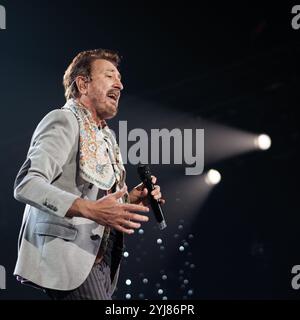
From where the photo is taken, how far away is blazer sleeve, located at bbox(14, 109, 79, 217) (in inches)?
67.4

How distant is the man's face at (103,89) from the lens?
87.4 inches

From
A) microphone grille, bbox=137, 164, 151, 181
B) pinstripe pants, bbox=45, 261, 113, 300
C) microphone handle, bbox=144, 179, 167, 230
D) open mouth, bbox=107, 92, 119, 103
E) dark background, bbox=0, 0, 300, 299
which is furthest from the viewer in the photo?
dark background, bbox=0, 0, 300, 299

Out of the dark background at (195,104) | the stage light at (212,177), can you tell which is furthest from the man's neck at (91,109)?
the stage light at (212,177)

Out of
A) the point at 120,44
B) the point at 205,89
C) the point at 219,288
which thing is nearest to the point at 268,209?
the point at 219,288

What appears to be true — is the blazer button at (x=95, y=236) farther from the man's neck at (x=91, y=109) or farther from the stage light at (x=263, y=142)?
the stage light at (x=263, y=142)

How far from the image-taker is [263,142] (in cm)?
446

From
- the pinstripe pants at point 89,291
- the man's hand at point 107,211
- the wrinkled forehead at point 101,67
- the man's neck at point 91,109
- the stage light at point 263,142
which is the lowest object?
the pinstripe pants at point 89,291

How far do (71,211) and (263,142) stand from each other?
9.84 ft

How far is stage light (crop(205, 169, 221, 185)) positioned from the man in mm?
2321

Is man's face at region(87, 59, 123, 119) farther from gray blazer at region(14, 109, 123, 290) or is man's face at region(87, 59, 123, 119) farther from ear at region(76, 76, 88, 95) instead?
gray blazer at region(14, 109, 123, 290)

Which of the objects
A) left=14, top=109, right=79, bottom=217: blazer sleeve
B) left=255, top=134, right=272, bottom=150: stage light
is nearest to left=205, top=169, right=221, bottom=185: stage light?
left=255, top=134, right=272, bottom=150: stage light

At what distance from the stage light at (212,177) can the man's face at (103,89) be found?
7.24 ft
